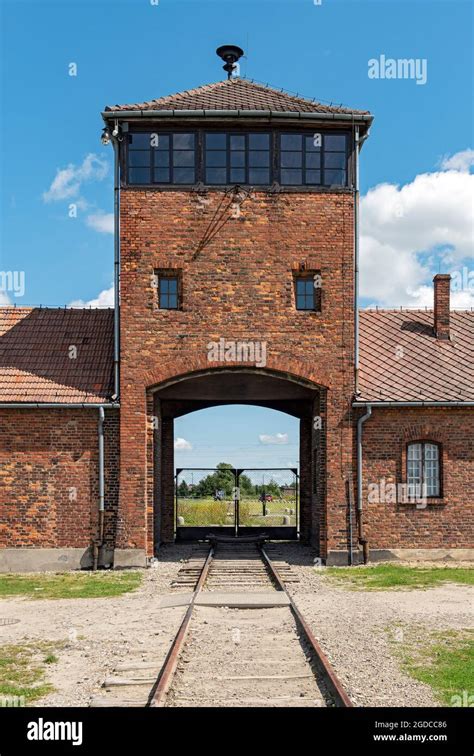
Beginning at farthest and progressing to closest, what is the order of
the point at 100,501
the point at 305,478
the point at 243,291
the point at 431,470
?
the point at 305,478 → the point at 431,470 → the point at 243,291 → the point at 100,501

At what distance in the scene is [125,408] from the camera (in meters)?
17.1

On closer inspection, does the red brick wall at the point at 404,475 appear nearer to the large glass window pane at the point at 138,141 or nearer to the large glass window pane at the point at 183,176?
the large glass window pane at the point at 183,176

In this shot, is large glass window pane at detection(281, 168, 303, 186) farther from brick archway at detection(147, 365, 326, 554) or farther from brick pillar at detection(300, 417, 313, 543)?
brick pillar at detection(300, 417, 313, 543)

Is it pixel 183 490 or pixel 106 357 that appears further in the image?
pixel 183 490

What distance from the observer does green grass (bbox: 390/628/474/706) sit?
286 inches

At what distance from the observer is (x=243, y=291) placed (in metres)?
17.4

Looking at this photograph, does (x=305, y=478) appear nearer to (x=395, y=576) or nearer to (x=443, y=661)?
(x=395, y=576)

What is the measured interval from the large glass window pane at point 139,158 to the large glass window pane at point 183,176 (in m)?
0.71

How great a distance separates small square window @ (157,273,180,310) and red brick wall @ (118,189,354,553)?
23 centimetres

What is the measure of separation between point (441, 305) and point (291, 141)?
6.46 meters

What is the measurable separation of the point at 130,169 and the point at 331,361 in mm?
6503

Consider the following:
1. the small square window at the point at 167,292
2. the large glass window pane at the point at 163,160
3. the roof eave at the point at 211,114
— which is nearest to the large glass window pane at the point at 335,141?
the roof eave at the point at 211,114

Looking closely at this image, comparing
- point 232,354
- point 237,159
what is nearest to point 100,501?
point 232,354
